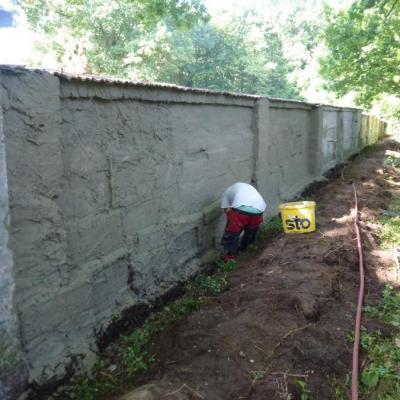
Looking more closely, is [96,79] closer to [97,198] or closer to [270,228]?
[97,198]

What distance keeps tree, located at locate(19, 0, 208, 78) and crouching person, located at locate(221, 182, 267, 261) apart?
52.2 feet

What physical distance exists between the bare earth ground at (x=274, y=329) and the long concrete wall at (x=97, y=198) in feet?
2.06

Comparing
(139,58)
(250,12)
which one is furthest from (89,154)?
(250,12)

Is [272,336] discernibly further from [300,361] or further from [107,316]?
[107,316]

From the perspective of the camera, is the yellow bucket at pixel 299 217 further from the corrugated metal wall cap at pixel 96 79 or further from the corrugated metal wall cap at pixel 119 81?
the corrugated metal wall cap at pixel 96 79

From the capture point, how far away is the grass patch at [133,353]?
112 inches

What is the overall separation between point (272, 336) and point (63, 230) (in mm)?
1858

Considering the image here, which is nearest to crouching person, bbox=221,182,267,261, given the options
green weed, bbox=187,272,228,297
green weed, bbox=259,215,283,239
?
green weed, bbox=187,272,228,297

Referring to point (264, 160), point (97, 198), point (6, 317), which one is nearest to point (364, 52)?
point (264, 160)

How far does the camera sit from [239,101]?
18.6 feet

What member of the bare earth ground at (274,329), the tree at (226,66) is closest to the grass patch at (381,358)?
the bare earth ground at (274,329)

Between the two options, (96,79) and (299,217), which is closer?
(96,79)

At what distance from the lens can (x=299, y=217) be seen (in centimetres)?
575

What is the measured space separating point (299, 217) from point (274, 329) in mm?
2684
